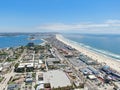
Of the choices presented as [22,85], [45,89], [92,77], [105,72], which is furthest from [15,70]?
[105,72]

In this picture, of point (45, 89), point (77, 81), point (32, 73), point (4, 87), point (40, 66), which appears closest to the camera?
point (45, 89)

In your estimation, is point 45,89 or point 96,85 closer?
point 45,89

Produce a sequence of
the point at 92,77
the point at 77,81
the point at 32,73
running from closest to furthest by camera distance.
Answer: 1. the point at 77,81
2. the point at 92,77
3. the point at 32,73

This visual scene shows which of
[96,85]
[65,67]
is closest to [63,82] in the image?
[96,85]

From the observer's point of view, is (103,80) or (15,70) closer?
(103,80)

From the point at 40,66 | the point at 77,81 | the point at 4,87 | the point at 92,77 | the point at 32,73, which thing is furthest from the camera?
the point at 40,66

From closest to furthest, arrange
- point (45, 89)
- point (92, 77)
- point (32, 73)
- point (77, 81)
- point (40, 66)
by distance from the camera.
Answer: point (45, 89), point (77, 81), point (92, 77), point (32, 73), point (40, 66)

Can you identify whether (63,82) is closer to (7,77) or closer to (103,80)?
(103,80)

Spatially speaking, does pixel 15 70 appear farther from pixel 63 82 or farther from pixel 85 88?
pixel 85 88
